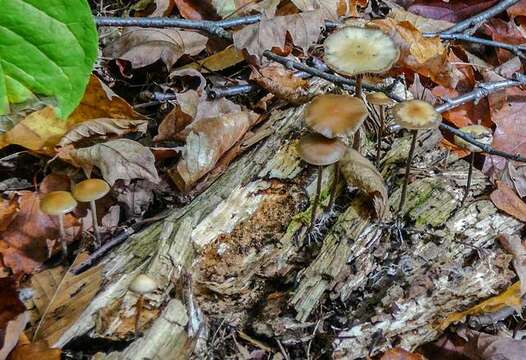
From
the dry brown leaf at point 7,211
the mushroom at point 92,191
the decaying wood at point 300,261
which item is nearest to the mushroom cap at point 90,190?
the mushroom at point 92,191

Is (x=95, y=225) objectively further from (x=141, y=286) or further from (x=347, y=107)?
(x=347, y=107)

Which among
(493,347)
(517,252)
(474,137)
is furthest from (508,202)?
(493,347)

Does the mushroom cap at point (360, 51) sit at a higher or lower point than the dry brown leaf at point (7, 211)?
higher

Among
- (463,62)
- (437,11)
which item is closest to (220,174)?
(463,62)

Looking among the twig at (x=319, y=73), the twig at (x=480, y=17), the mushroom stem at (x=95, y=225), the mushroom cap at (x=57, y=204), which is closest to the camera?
the mushroom cap at (x=57, y=204)

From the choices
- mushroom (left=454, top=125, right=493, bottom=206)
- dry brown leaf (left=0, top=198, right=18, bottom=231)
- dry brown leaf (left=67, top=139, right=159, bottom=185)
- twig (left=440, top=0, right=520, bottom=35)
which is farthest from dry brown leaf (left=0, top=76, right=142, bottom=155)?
twig (left=440, top=0, right=520, bottom=35)

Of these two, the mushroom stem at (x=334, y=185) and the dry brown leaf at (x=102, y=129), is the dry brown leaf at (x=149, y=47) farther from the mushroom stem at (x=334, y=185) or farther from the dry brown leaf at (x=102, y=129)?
the mushroom stem at (x=334, y=185)

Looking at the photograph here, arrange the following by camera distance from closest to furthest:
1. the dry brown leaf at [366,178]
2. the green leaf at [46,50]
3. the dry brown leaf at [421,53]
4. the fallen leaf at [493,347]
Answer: the green leaf at [46,50] < the dry brown leaf at [366,178] < the fallen leaf at [493,347] < the dry brown leaf at [421,53]

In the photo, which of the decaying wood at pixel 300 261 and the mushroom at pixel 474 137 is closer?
the decaying wood at pixel 300 261
